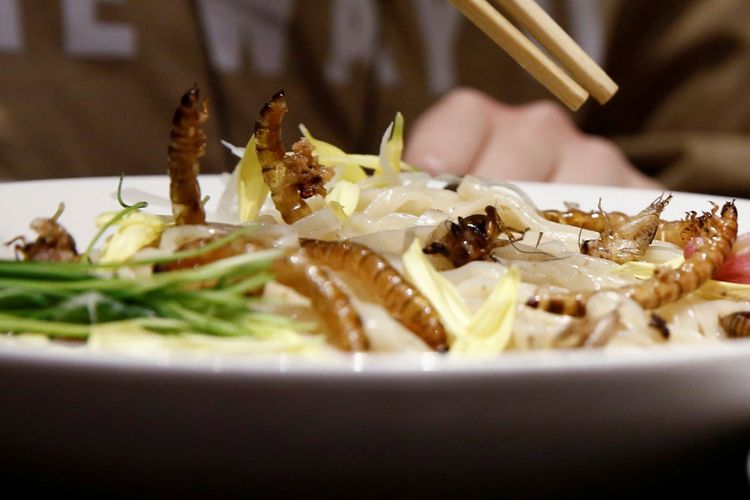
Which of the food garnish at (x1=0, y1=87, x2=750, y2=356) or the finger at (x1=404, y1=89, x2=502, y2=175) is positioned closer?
the food garnish at (x1=0, y1=87, x2=750, y2=356)

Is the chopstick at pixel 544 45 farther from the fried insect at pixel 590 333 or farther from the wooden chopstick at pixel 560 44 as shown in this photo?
the fried insect at pixel 590 333

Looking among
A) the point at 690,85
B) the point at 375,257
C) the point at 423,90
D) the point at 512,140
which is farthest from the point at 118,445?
the point at 690,85

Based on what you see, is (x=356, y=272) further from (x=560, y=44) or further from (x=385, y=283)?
(x=560, y=44)

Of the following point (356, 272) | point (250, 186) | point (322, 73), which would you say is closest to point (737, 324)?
point (356, 272)

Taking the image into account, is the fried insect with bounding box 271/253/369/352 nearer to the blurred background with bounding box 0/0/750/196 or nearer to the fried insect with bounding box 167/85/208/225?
the fried insect with bounding box 167/85/208/225

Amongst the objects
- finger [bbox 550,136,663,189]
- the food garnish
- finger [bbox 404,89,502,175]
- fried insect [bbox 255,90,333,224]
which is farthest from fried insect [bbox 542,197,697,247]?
finger [bbox 550,136,663,189]

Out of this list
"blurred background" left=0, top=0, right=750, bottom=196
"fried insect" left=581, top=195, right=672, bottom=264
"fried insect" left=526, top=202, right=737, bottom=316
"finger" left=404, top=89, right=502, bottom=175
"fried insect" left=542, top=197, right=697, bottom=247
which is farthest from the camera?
"blurred background" left=0, top=0, right=750, bottom=196
